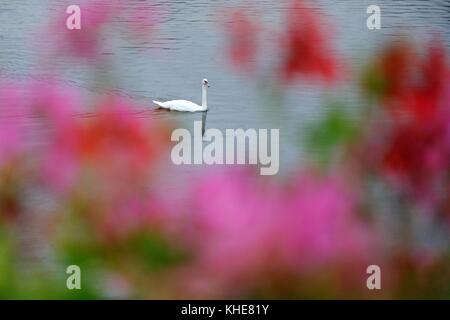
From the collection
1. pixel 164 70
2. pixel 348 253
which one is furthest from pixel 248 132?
pixel 348 253

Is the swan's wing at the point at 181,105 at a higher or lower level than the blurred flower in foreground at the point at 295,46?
lower

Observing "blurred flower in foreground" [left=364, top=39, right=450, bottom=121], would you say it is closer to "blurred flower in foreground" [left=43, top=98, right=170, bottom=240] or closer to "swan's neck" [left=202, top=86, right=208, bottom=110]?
"swan's neck" [left=202, top=86, right=208, bottom=110]

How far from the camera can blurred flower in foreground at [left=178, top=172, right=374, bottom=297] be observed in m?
2.66

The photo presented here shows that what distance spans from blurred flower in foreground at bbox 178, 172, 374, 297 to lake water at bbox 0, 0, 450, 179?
A: 13 centimetres

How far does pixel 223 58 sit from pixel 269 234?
59 cm

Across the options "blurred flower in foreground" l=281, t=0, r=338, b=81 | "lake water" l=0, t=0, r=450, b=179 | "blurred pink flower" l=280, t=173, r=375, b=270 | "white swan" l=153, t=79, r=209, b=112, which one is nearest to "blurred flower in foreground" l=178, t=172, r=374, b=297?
"blurred pink flower" l=280, t=173, r=375, b=270

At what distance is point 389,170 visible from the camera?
2.69m

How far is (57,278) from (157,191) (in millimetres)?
429

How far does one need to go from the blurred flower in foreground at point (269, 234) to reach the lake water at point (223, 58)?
0.13 m

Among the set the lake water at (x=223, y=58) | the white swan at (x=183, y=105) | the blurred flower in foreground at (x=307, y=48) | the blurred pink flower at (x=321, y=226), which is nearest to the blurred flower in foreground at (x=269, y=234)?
the blurred pink flower at (x=321, y=226)

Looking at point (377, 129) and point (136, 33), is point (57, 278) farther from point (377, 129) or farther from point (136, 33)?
point (377, 129)

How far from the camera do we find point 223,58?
2711 mm

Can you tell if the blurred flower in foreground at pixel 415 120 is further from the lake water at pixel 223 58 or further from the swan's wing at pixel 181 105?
the swan's wing at pixel 181 105

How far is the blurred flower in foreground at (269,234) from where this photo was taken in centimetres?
266
